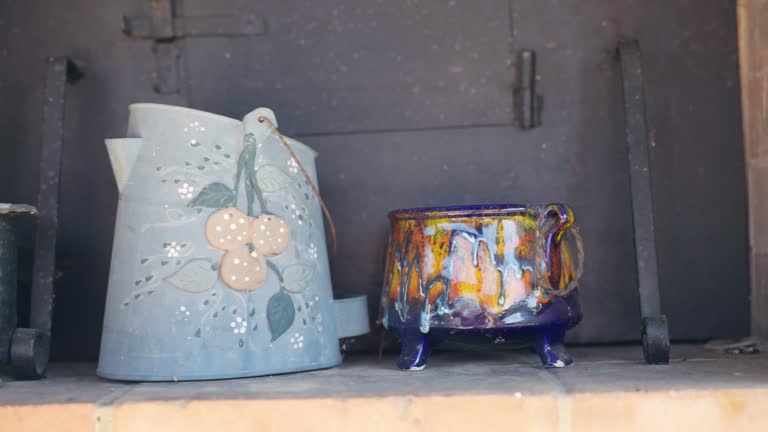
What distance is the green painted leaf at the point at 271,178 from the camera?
37.4 inches

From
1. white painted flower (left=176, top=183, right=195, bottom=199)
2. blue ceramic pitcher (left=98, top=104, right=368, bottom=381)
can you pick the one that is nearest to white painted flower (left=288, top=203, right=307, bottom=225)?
blue ceramic pitcher (left=98, top=104, right=368, bottom=381)

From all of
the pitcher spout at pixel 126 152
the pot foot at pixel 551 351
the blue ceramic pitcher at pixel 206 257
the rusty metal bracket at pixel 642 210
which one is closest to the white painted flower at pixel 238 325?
the blue ceramic pitcher at pixel 206 257

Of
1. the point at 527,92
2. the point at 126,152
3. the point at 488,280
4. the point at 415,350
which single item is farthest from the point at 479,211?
the point at 126,152

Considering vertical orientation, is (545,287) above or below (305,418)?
above

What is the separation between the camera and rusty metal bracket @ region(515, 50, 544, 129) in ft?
3.80

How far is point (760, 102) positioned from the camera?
3.65 ft

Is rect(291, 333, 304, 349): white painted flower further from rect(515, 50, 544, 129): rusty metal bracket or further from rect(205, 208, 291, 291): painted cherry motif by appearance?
rect(515, 50, 544, 129): rusty metal bracket

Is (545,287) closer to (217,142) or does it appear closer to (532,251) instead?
(532,251)

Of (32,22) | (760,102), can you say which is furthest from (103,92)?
(760,102)

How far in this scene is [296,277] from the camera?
952 mm

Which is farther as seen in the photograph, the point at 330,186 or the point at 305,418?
the point at 330,186

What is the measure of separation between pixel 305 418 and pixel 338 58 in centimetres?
59

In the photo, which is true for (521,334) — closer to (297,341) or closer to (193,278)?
(297,341)

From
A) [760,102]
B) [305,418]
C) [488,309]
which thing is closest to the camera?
[305,418]
